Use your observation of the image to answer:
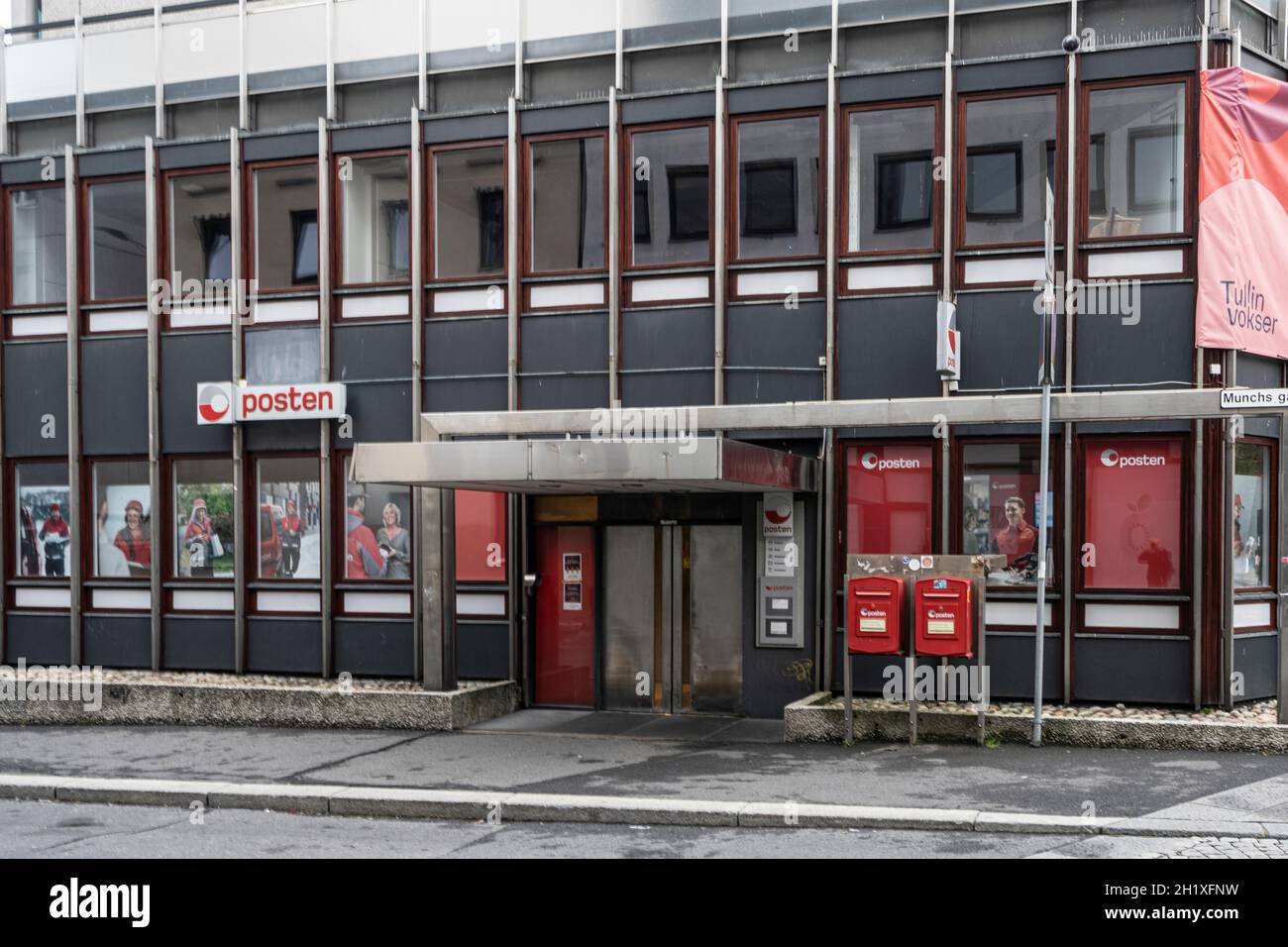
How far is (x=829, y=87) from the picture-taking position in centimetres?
1481

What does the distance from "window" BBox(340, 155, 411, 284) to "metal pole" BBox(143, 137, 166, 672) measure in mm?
2440

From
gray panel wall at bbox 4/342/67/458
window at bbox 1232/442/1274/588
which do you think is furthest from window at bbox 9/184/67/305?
window at bbox 1232/442/1274/588

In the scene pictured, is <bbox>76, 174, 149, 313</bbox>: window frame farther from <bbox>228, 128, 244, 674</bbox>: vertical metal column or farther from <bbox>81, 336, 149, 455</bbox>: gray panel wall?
<bbox>228, 128, 244, 674</bbox>: vertical metal column

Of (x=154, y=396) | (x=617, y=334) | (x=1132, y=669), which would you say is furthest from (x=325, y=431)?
(x=1132, y=669)

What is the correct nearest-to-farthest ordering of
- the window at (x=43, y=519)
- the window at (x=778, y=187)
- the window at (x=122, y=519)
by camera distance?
the window at (x=778, y=187) < the window at (x=122, y=519) < the window at (x=43, y=519)

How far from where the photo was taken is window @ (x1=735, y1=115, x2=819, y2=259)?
15023 mm

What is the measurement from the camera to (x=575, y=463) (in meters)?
12.1

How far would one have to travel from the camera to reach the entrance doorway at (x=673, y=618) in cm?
1542

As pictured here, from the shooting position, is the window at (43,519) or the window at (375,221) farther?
the window at (43,519)

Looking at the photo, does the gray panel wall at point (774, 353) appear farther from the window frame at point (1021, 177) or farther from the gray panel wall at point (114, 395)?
the gray panel wall at point (114, 395)

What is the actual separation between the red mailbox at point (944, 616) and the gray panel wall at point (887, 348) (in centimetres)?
248

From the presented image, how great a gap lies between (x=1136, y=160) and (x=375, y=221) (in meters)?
8.27

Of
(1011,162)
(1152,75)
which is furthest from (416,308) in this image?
(1152,75)

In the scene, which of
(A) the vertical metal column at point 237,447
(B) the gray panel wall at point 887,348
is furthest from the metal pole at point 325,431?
(B) the gray panel wall at point 887,348
